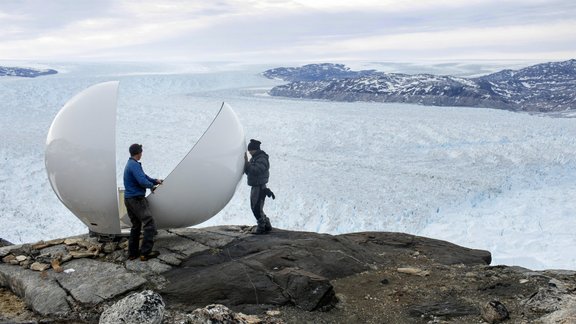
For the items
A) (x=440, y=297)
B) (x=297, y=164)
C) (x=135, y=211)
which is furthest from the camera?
(x=297, y=164)

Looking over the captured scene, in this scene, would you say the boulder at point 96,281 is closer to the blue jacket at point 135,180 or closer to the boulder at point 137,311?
the blue jacket at point 135,180

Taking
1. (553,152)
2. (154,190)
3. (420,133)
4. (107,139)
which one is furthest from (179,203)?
(420,133)

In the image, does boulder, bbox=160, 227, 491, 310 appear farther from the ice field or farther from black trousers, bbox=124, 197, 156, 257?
the ice field

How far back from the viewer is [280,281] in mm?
6527

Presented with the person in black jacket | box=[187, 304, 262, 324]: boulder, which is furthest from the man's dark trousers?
box=[187, 304, 262, 324]: boulder

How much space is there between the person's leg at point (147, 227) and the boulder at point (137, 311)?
202 cm

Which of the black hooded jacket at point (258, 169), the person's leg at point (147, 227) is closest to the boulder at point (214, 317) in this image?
the person's leg at point (147, 227)

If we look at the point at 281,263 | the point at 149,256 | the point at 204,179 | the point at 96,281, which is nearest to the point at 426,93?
the point at 204,179

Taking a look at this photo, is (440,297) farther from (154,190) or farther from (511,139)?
(511,139)

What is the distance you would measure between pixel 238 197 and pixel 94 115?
9.65 m

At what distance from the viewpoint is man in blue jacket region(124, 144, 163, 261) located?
7.05 meters

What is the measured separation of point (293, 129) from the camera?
92.1ft

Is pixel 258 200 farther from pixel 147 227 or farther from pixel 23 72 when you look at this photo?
pixel 23 72

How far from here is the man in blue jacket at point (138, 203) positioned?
7.05 metres
